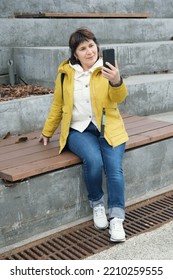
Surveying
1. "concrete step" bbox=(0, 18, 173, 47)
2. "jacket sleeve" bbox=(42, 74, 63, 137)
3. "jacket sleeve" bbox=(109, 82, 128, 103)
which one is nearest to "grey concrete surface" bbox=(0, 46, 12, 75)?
"concrete step" bbox=(0, 18, 173, 47)

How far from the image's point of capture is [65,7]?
23.0 ft

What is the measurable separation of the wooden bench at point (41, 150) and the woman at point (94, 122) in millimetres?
160

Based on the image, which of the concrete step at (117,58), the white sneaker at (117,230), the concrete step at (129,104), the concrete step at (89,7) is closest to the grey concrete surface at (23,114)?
the concrete step at (129,104)

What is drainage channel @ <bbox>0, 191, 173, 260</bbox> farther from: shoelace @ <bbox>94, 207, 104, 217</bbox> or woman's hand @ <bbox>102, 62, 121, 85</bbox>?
woman's hand @ <bbox>102, 62, 121, 85</bbox>

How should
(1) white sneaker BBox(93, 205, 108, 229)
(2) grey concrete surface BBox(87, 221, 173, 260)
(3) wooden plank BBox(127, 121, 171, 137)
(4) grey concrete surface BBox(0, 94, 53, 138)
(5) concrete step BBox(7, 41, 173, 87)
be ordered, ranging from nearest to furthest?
(2) grey concrete surface BBox(87, 221, 173, 260), (1) white sneaker BBox(93, 205, 108, 229), (3) wooden plank BBox(127, 121, 171, 137), (4) grey concrete surface BBox(0, 94, 53, 138), (5) concrete step BBox(7, 41, 173, 87)

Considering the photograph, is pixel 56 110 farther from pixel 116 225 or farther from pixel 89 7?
pixel 89 7

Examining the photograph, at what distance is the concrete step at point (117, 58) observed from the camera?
4.89 metres

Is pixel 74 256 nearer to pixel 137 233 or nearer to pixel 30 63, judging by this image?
pixel 137 233

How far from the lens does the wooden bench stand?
3.06 m

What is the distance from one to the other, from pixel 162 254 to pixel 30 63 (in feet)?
9.83

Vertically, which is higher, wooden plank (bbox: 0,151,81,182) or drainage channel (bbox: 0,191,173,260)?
wooden plank (bbox: 0,151,81,182)

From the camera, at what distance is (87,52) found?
335 centimetres

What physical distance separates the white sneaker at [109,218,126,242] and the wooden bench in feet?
1.75
